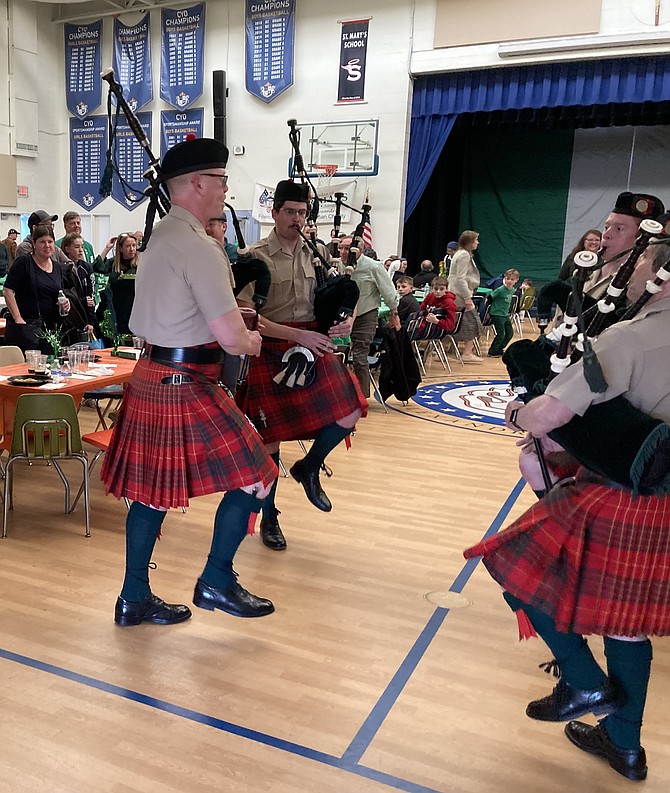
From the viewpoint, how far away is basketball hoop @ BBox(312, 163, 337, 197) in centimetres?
1014

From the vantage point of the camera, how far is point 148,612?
88.6 inches

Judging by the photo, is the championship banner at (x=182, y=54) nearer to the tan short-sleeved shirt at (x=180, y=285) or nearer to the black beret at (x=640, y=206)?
the black beret at (x=640, y=206)

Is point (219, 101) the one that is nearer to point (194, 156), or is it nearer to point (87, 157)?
point (87, 157)

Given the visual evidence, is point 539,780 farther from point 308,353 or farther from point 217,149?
point 217,149

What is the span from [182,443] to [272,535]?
988mm

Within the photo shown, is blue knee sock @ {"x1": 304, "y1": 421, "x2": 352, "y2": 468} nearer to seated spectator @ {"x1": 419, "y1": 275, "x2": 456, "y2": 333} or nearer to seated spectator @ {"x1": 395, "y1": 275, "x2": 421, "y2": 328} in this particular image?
seated spectator @ {"x1": 395, "y1": 275, "x2": 421, "y2": 328}

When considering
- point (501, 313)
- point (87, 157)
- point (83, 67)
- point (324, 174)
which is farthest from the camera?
point (87, 157)

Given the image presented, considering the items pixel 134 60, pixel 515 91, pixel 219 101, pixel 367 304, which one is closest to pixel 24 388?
pixel 367 304

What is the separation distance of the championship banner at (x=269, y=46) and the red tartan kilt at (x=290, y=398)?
8816 mm

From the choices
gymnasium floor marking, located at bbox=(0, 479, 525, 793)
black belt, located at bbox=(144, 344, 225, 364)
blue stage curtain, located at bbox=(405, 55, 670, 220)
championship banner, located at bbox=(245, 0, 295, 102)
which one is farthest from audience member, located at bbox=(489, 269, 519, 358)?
black belt, located at bbox=(144, 344, 225, 364)

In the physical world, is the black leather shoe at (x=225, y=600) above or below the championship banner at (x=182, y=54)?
below

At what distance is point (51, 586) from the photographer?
8.21ft

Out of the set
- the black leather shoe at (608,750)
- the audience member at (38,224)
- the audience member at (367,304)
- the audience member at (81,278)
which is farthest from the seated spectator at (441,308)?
the black leather shoe at (608,750)

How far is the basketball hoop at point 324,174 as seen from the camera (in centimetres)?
1014
